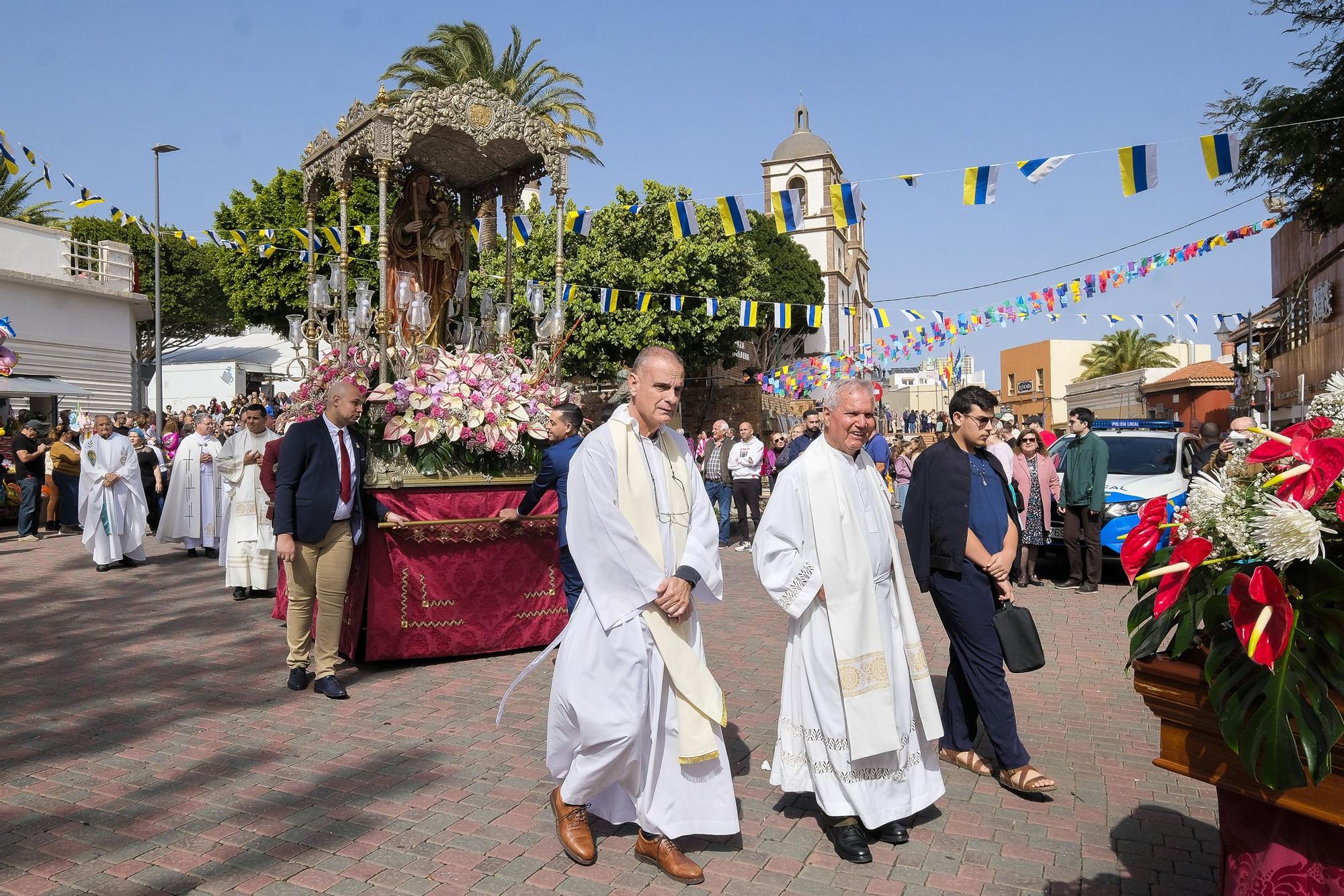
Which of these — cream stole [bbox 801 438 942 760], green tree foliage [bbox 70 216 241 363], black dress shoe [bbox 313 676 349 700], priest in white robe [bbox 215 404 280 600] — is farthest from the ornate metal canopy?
green tree foliage [bbox 70 216 241 363]

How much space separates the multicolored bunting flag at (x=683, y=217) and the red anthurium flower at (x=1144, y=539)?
1122 cm

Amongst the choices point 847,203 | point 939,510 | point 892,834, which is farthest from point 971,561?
point 847,203

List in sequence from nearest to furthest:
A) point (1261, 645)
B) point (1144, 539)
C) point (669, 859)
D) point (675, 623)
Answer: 1. point (1261, 645)
2. point (1144, 539)
3. point (669, 859)
4. point (675, 623)

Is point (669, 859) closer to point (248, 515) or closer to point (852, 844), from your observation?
point (852, 844)

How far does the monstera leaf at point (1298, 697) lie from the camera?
7.30 feet

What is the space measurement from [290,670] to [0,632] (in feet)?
11.7

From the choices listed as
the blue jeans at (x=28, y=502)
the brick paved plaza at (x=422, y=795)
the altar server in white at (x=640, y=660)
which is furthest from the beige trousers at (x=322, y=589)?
the blue jeans at (x=28, y=502)

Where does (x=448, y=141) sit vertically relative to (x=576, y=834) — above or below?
above

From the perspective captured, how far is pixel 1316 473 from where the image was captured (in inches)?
89.8

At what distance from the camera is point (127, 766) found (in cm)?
497

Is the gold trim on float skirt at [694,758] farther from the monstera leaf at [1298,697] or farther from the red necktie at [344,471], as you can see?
the red necktie at [344,471]

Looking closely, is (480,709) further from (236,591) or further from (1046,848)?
(236,591)

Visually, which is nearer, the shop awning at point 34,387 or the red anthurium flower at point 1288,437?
the red anthurium flower at point 1288,437

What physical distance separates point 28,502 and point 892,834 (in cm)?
1589
